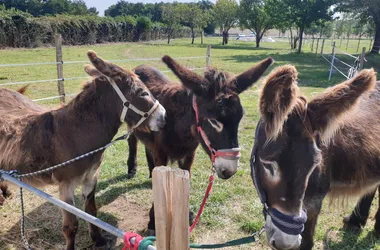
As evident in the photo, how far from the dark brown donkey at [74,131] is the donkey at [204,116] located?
429mm

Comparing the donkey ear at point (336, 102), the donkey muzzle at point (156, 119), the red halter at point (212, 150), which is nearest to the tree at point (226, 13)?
the red halter at point (212, 150)

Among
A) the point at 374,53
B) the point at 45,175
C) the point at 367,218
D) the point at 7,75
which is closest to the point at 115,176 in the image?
the point at 45,175

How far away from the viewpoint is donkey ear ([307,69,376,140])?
1.72 meters

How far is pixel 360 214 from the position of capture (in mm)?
3600

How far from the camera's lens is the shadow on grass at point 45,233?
334 cm

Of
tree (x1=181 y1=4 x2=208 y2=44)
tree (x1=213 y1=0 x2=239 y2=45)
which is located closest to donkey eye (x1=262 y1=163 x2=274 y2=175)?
tree (x1=213 y1=0 x2=239 y2=45)

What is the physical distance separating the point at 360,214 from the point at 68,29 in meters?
31.5

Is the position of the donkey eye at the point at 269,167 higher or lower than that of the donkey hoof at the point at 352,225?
higher

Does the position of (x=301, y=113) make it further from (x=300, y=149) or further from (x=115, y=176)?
(x=115, y=176)

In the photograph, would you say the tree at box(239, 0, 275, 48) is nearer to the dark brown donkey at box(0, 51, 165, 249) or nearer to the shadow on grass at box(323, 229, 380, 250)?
the shadow on grass at box(323, 229, 380, 250)

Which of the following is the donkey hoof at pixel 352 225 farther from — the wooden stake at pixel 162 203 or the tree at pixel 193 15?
the tree at pixel 193 15

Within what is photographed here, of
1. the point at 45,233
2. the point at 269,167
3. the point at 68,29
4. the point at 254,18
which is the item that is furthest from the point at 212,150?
the point at 254,18

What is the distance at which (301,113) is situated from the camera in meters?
1.86

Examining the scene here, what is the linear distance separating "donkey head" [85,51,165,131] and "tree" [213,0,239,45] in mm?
45254
